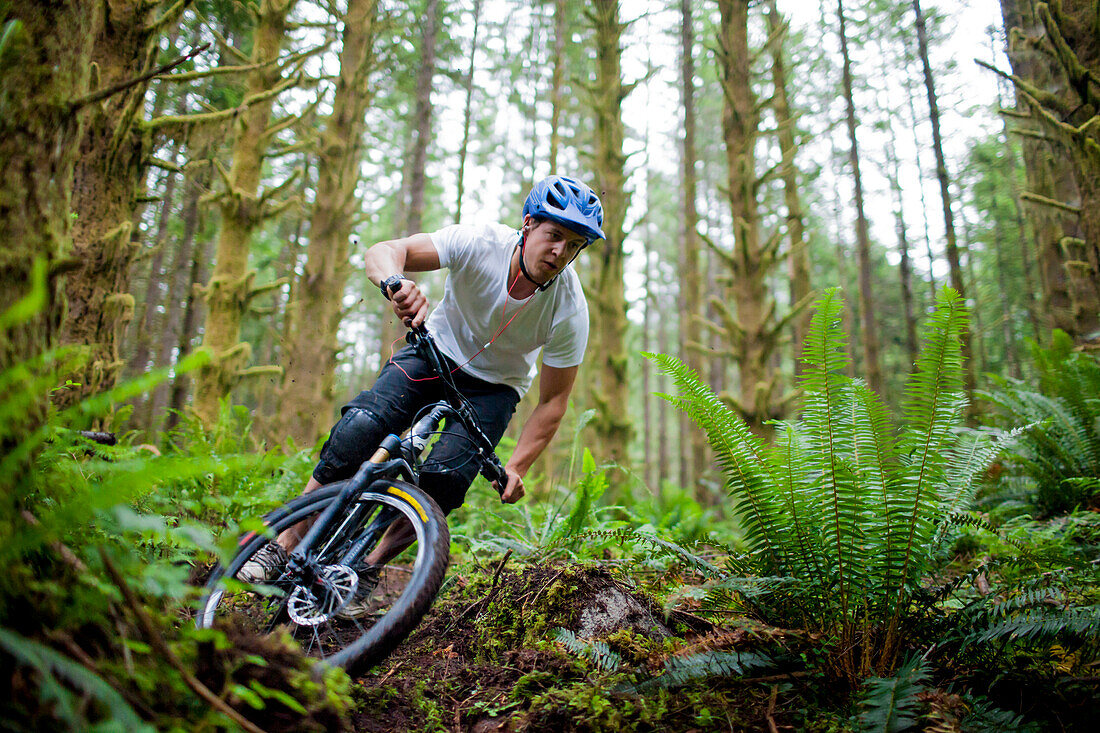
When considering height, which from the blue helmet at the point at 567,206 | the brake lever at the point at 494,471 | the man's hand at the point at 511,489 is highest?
the blue helmet at the point at 567,206

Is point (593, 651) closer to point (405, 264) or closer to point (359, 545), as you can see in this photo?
point (359, 545)

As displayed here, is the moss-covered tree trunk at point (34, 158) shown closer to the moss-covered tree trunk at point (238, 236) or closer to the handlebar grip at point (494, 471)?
the handlebar grip at point (494, 471)

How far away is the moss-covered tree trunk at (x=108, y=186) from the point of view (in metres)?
3.95

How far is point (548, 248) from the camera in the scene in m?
3.04

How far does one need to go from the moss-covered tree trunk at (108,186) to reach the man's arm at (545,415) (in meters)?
3.07

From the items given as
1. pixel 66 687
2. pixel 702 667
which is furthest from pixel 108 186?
pixel 702 667

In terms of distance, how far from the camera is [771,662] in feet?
6.68

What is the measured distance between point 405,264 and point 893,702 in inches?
106

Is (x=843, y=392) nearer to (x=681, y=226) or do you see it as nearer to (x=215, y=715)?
(x=215, y=715)

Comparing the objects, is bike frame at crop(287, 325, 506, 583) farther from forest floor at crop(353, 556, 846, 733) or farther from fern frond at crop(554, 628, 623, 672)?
fern frond at crop(554, 628, 623, 672)

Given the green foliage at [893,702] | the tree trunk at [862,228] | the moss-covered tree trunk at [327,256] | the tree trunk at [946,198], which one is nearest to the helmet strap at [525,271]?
the green foliage at [893,702]

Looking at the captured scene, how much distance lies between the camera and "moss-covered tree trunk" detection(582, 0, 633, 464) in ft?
27.0

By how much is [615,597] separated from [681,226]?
22.5 m

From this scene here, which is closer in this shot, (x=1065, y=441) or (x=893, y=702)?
(x=893, y=702)
